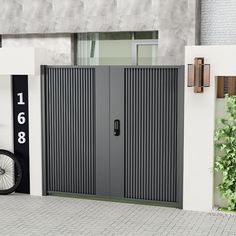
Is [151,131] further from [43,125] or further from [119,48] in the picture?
[119,48]

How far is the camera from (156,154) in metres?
8.56

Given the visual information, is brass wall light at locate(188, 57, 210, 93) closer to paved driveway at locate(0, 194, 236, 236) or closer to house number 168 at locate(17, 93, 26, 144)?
paved driveway at locate(0, 194, 236, 236)

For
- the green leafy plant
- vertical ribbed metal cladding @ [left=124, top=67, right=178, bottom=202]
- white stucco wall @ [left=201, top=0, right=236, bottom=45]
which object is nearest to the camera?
the green leafy plant

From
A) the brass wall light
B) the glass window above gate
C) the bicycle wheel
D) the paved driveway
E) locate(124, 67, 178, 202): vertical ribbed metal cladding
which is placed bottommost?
the paved driveway

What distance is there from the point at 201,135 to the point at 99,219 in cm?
196

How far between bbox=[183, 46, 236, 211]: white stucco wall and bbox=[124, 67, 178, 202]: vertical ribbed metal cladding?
0.24 metres

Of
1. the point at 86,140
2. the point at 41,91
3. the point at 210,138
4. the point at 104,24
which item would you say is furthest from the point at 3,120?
the point at 104,24

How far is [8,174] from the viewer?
9.37m

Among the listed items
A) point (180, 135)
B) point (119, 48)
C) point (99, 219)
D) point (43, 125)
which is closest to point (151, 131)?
point (180, 135)

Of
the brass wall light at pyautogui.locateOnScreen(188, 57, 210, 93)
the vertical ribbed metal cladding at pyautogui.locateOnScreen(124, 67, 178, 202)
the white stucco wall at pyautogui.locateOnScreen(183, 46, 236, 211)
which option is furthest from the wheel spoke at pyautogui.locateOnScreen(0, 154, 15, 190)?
the brass wall light at pyautogui.locateOnScreen(188, 57, 210, 93)

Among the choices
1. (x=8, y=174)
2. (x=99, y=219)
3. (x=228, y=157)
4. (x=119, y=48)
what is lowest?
(x=99, y=219)

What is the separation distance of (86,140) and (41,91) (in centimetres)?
111

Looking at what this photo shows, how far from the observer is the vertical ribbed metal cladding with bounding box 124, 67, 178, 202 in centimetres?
843

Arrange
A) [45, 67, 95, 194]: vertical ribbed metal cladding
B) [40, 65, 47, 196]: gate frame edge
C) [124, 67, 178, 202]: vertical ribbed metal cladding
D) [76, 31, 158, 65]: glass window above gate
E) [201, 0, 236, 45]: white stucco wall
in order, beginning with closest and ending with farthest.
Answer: [124, 67, 178, 202]: vertical ribbed metal cladding < [45, 67, 95, 194]: vertical ribbed metal cladding < [40, 65, 47, 196]: gate frame edge < [201, 0, 236, 45]: white stucco wall < [76, 31, 158, 65]: glass window above gate
